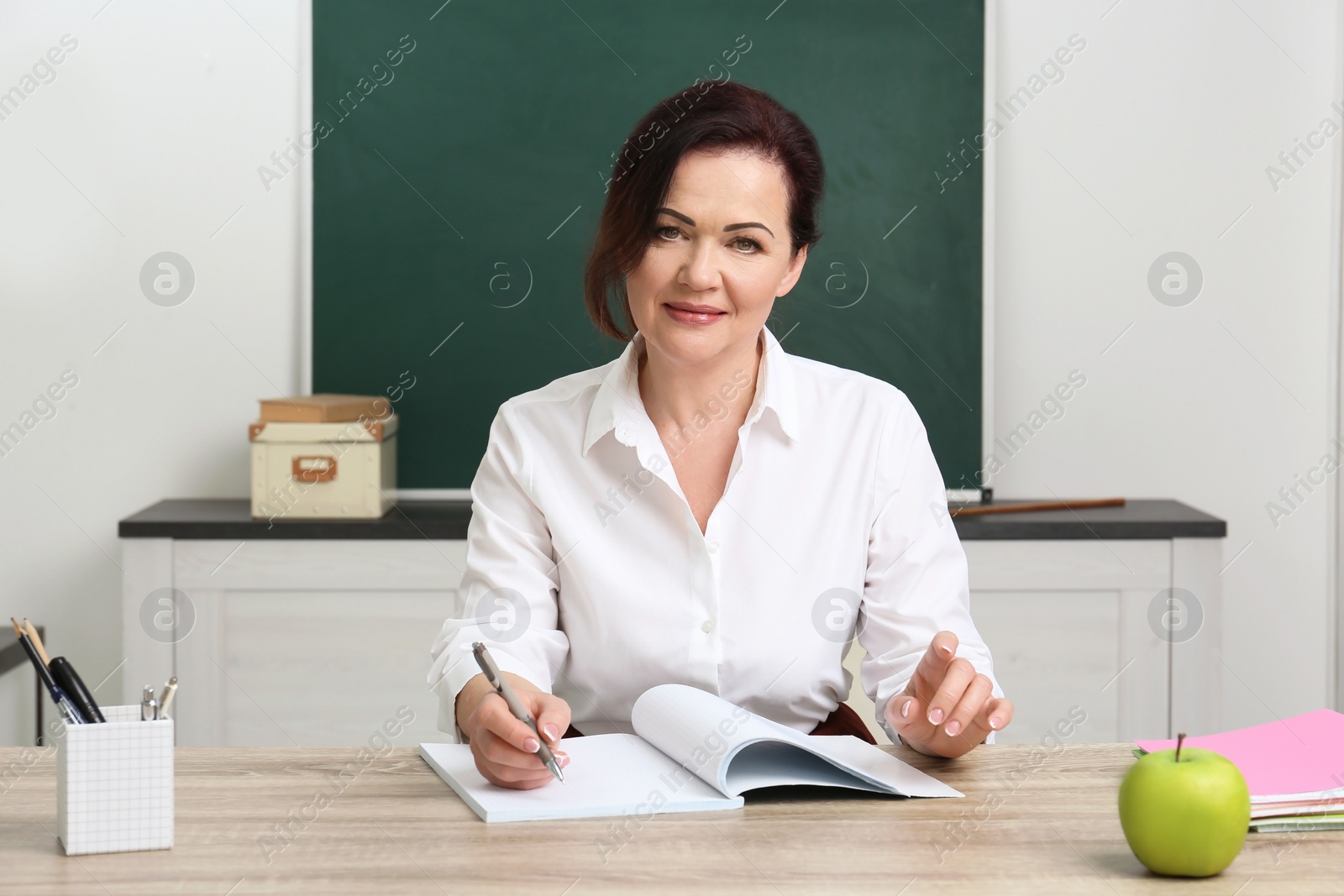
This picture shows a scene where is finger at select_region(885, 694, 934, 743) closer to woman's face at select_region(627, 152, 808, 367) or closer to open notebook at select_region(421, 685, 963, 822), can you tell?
open notebook at select_region(421, 685, 963, 822)

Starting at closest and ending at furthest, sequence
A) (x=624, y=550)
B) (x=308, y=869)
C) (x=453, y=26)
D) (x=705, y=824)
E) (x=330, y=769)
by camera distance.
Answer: (x=308, y=869)
(x=705, y=824)
(x=330, y=769)
(x=624, y=550)
(x=453, y=26)

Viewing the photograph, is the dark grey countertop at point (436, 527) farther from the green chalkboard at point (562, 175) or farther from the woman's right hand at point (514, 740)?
the woman's right hand at point (514, 740)

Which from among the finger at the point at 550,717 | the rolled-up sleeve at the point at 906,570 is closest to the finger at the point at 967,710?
the rolled-up sleeve at the point at 906,570

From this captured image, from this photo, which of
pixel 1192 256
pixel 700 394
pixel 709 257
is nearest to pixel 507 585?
pixel 700 394

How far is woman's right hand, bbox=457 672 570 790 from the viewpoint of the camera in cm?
107

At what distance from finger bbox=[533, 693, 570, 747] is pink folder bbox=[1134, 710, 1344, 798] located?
1.83 ft

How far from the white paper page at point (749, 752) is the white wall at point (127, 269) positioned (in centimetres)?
190

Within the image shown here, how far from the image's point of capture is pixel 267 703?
2516mm

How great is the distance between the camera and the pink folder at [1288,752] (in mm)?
1044

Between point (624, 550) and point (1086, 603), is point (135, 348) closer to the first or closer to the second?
point (624, 550)

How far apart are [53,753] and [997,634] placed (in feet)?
6.07

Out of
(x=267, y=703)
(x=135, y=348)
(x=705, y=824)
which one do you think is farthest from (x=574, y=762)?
(x=135, y=348)

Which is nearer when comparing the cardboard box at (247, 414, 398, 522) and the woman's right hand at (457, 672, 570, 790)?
the woman's right hand at (457, 672, 570, 790)

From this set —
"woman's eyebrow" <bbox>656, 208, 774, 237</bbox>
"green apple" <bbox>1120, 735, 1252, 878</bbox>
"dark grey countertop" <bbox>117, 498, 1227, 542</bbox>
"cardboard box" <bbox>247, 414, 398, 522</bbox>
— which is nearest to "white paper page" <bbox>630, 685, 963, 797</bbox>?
"green apple" <bbox>1120, 735, 1252, 878</bbox>
